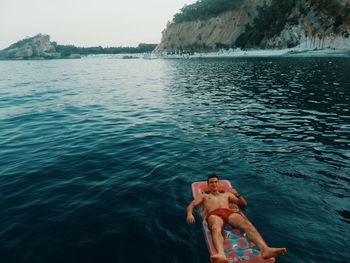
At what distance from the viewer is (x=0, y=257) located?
7492 mm

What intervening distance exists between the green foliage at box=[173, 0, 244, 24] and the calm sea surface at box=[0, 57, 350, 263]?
508ft

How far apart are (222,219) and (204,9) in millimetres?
185979

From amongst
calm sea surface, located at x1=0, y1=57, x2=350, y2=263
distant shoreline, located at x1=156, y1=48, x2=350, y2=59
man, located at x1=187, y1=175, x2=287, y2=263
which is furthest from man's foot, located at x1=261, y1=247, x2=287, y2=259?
distant shoreline, located at x1=156, y1=48, x2=350, y2=59

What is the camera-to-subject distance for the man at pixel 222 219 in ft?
21.5

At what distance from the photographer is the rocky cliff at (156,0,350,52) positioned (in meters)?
104

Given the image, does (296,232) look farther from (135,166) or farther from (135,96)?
(135,96)

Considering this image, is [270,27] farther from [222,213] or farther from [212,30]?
[222,213]

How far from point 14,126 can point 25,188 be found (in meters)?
11.7

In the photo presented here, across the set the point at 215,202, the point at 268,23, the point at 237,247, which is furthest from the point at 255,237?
the point at 268,23

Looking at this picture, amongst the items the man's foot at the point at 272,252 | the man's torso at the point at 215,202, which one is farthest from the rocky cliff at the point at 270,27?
the man's foot at the point at 272,252

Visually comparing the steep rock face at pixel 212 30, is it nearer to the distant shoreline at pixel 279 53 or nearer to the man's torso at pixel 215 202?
the distant shoreline at pixel 279 53

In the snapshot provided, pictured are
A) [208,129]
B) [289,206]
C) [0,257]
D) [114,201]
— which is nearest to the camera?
[0,257]

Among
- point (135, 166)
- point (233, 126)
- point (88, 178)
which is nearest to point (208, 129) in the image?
point (233, 126)

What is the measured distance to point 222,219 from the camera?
8016mm
